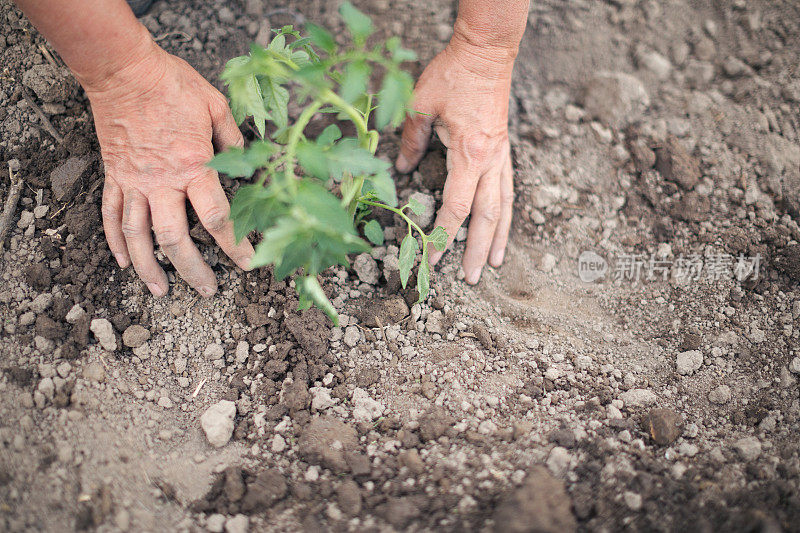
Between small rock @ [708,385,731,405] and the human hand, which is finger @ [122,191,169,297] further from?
small rock @ [708,385,731,405]

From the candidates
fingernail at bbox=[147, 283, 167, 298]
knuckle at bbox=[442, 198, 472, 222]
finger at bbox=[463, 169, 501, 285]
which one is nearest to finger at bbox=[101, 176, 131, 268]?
fingernail at bbox=[147, 283, 167, 298]

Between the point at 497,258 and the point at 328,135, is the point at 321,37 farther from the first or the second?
the point at 497,258

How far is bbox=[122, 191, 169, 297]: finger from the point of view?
66.6 inches

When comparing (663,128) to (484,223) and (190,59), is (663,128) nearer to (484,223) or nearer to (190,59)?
(484,223)

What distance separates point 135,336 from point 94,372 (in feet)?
0.52

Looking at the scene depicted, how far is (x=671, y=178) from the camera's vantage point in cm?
230

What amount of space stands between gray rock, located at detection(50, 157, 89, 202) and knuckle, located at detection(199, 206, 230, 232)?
533 millimetres

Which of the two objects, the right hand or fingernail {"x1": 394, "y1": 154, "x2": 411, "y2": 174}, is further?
fingernail {"x1": 394, "y1": 154, "x2": 411, "y2": 174}

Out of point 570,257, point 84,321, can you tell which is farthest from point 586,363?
point 84,321

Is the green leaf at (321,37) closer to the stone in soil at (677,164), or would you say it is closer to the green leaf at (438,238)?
the green leaf at (438,238)

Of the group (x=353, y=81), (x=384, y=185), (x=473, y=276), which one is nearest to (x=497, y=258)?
(x=473, y=276)

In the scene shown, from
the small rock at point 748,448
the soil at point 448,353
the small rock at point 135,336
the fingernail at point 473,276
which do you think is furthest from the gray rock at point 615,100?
the small rock at point 135,336

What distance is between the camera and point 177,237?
5.53 feet

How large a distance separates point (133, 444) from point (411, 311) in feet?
3.18
